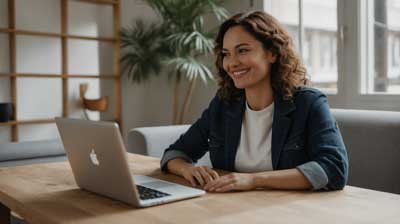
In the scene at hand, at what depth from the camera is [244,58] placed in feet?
5.17

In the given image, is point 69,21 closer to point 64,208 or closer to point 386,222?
point 64,208

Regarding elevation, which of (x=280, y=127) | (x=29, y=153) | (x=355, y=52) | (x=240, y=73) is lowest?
(x=29, y=153)

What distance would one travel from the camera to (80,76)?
387 cm

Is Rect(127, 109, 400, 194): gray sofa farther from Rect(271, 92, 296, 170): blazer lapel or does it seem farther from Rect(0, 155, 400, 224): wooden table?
Rect(0, 155, 400, 224): wooden table

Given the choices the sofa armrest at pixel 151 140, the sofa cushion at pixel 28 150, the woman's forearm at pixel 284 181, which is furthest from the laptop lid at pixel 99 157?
the sofa cushion at pixel 28 150

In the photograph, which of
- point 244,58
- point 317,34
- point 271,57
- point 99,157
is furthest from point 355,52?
point 99,157

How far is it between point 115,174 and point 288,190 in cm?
45

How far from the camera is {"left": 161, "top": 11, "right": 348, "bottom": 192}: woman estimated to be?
1455 mm

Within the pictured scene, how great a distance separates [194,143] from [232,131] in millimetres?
153

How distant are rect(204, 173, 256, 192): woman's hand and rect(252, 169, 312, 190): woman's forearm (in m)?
0.02

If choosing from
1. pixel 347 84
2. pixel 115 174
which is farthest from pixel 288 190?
pixel 347 84

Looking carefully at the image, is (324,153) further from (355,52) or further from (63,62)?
(63,62)

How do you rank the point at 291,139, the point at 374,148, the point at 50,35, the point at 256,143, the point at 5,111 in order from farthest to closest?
the point at 50,35 → the point at 5,111 → the point at 374,148 → the point at 256,143 → the point at 291,139

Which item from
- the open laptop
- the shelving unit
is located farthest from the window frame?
the open laptop
